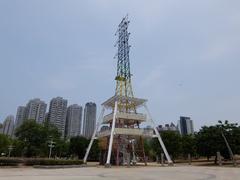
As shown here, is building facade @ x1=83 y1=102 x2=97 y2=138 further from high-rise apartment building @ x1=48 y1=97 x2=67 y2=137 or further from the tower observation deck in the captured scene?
the tower observation deck

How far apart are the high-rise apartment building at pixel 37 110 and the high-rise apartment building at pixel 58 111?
9.99 ft

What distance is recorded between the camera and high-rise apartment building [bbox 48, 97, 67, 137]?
85137 mm

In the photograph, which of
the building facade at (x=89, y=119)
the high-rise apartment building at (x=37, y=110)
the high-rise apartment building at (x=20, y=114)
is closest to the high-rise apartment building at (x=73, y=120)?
the building facade at (x=89, y=119)

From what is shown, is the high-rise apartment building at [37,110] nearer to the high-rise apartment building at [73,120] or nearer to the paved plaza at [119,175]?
the high-rise apartment building at [73,120]

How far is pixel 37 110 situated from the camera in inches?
3359

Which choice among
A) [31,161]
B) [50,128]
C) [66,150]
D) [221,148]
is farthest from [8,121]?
[221,148]

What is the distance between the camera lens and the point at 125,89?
3806 cm

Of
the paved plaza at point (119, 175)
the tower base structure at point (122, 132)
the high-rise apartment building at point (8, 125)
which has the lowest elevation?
the paved plaza at point (119, 175)

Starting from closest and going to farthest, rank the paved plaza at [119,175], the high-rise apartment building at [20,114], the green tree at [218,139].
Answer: the paved plaza at [119,175] → the green tree at [218,139] → the high-rise apartment building at [20,114]

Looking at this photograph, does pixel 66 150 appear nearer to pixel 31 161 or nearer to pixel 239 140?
pixel 31 161

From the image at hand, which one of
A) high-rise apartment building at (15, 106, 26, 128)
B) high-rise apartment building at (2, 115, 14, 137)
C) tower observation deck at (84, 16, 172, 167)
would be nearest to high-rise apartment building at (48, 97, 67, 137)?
high-rise apartment building at (15, 106, 26, 128)

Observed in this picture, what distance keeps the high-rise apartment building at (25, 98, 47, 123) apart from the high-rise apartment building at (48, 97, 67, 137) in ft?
9.99

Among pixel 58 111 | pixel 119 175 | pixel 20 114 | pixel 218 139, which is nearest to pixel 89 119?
pixel 58 111

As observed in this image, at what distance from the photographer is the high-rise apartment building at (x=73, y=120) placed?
9152 centimetres
